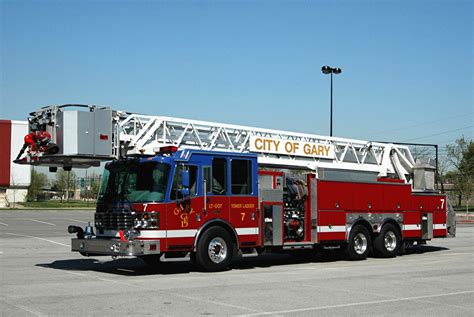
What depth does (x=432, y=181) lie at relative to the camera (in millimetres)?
20891

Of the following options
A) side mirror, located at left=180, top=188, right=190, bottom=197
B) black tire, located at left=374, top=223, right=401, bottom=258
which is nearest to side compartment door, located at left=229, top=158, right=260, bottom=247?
side mirror, located at left=180, top=188, right=190, bottom=197

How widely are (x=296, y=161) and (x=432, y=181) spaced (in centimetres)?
580

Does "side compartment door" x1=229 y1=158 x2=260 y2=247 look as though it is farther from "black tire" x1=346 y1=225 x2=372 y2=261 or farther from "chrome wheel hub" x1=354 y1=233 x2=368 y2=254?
"chrome wheel hub" x1=354 y1=233 x2=368 y2=254

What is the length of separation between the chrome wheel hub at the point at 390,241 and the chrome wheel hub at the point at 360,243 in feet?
2.79

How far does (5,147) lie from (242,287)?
200 feet

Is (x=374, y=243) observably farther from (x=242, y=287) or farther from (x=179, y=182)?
(x=242, y=287)

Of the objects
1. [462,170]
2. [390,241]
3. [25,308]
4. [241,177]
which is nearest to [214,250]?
[241,177]

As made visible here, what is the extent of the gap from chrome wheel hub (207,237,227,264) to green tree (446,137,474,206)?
2036 inches

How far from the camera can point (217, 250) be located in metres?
14.3

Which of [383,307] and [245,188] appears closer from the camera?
[383,307]

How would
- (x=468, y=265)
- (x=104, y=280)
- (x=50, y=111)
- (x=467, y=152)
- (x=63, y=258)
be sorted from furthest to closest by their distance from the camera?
(x=467, y=152) < (x=63, y=258) < (x=468, y=265) < (x=50, y=111) < (x=104, y=280)

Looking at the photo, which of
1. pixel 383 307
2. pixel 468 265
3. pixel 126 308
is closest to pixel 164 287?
pixel 126 308

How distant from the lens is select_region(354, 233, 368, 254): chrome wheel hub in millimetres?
17953

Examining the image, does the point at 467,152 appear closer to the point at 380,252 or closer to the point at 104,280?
the point at 380,252
